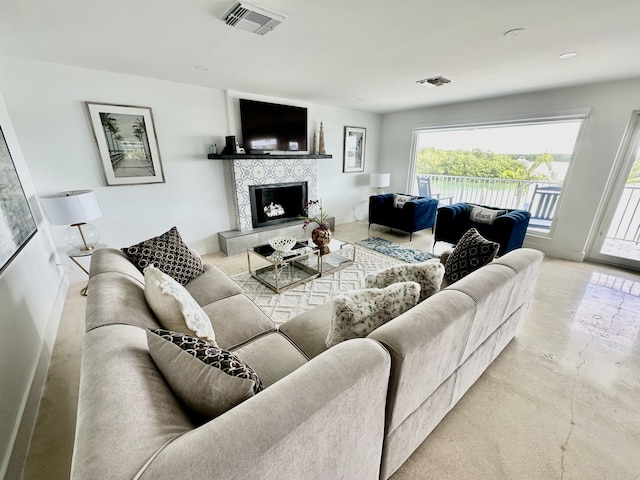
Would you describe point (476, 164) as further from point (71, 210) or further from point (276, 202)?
point (71, 210)

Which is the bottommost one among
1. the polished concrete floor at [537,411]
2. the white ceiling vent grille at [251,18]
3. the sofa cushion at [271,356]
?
the polished concrete floor at [537,411]

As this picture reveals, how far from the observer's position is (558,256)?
3744 millimetres

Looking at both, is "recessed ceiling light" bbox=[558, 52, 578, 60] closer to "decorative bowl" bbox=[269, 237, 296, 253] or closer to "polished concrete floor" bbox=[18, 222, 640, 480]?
"polished concrete floor" bbox=[18, 222, 640, 480]

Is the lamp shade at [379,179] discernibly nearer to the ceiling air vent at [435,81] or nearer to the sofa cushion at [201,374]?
the ceiling air vent at [435,81]

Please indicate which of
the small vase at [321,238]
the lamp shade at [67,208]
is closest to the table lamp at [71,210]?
the lamp shade at [67,208]

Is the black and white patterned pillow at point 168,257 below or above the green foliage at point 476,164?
Answer: below

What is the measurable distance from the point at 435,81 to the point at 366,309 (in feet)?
10.1

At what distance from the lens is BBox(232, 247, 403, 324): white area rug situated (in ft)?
7.99

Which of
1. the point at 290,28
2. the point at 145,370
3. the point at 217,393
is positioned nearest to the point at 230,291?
the point at 145,370

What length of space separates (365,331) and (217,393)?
2.10ft

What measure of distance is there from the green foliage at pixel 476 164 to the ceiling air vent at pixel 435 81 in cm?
204

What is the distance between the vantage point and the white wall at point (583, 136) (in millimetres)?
3109

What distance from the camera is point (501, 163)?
4449mm

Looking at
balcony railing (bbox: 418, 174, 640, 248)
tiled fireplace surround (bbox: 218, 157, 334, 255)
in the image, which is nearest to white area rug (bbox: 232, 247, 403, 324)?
tiled fireplace surround (bbox: 218, 157, 334, 255)
